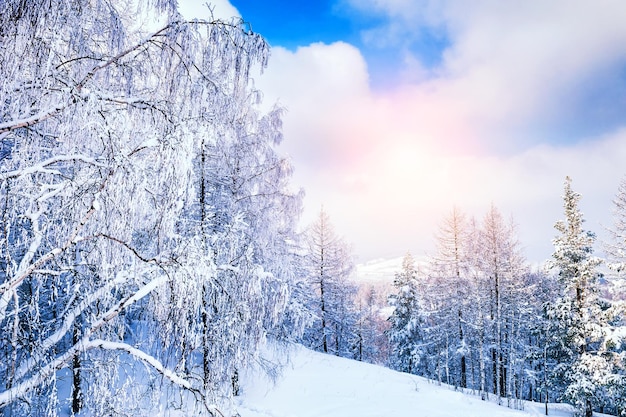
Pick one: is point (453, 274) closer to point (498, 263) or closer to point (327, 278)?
point (498, 263)

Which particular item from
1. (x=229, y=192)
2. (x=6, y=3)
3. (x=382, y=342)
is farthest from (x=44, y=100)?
(x=382, y=342)

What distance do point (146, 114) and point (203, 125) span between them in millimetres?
495

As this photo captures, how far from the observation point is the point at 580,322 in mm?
14680

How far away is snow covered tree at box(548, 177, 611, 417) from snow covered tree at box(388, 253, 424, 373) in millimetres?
9168

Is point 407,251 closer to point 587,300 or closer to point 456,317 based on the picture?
point 456,317

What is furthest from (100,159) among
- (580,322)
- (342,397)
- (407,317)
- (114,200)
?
(407,317)

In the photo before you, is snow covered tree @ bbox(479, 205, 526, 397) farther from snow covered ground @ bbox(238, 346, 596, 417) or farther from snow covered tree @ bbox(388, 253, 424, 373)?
snow covered ground @ bbox(238, 346, 596, 417)

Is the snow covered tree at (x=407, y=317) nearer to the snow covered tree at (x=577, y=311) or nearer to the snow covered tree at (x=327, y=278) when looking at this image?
the snow covered tree at (x=327, y=278)

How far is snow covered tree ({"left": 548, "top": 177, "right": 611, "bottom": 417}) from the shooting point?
44.9 feet

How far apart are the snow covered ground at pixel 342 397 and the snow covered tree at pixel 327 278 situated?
771cm

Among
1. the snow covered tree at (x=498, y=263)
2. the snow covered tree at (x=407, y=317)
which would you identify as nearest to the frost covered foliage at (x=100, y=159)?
the snow covered tree at (x=498, y=263)

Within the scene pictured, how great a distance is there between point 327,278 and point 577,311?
12989 mm

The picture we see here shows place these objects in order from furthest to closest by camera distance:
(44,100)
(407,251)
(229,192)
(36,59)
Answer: (407,251) < (229,192) < (44,100) < (36,59)

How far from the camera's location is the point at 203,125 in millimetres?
3131
